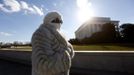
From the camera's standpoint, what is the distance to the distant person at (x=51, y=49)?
2713mm

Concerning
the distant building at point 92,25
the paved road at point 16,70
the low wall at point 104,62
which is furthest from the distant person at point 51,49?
the distant building at point 92,25

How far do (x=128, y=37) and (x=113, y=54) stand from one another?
954 inches

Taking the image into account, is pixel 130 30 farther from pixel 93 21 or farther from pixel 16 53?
pixel 16 53

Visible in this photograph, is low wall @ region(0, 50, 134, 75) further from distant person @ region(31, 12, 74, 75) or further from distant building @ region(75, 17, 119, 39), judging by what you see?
distant building @ region(75, 17, 119, 39)

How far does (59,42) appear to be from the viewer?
2969mm

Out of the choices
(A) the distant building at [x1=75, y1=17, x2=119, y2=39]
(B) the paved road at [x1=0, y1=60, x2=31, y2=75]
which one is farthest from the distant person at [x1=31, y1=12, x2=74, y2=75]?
(A) the distant building at [x1=75, y1=17, x2=119, y2=39]

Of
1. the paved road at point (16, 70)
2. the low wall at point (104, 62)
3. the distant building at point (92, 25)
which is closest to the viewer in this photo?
the low wall at point (104, 62)

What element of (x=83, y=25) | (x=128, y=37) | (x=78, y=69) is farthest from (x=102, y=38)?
(x=78, y=69)

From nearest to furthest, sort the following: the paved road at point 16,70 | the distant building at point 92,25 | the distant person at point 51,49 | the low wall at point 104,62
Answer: the distant person at point 51,49 < the low wall at point 104,62 < the paved road at point 16,70 < the distant building at point 92,25

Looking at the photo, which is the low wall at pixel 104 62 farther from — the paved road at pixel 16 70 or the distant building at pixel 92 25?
the distant building at pixel 92 25

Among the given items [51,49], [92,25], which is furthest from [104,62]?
[92,25]

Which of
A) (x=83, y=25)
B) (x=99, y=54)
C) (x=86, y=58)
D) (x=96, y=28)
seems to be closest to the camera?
(x=99, y=54)

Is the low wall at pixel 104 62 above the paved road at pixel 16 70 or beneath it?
above

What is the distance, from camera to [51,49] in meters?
2.82
